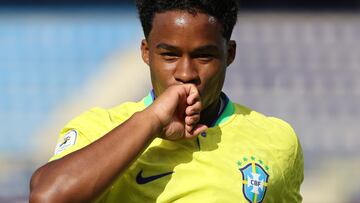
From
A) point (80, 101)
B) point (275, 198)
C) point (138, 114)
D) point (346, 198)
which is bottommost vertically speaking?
point (346, 198)

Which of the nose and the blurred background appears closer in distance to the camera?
the nose

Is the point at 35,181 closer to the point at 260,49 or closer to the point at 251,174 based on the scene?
the point at 251,174

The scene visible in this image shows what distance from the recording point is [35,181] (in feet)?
6.49

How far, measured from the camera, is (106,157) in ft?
6.44

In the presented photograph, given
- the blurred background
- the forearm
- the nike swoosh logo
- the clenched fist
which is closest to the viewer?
the forearm

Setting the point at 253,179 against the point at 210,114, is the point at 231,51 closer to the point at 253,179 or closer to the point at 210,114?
the point at 210,114

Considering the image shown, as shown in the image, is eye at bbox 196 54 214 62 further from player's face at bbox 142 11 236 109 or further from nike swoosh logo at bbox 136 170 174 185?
nike swoosh logo at bbox 136 170 174 185

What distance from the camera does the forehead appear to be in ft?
6.97

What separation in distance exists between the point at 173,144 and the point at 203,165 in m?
0.10

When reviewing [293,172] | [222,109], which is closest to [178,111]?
[222,109]

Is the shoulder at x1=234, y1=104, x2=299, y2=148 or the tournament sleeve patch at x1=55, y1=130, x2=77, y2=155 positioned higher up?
the tournament sleeve patch at x1=55, y1=130, x2=77, y2=155

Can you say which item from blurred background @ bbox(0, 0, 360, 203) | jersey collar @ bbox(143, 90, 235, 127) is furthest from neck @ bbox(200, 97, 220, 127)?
blurred background @ bbox(0, 0, 360, 203)

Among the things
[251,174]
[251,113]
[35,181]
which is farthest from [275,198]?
[35,181]

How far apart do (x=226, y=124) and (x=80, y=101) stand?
194 inches
